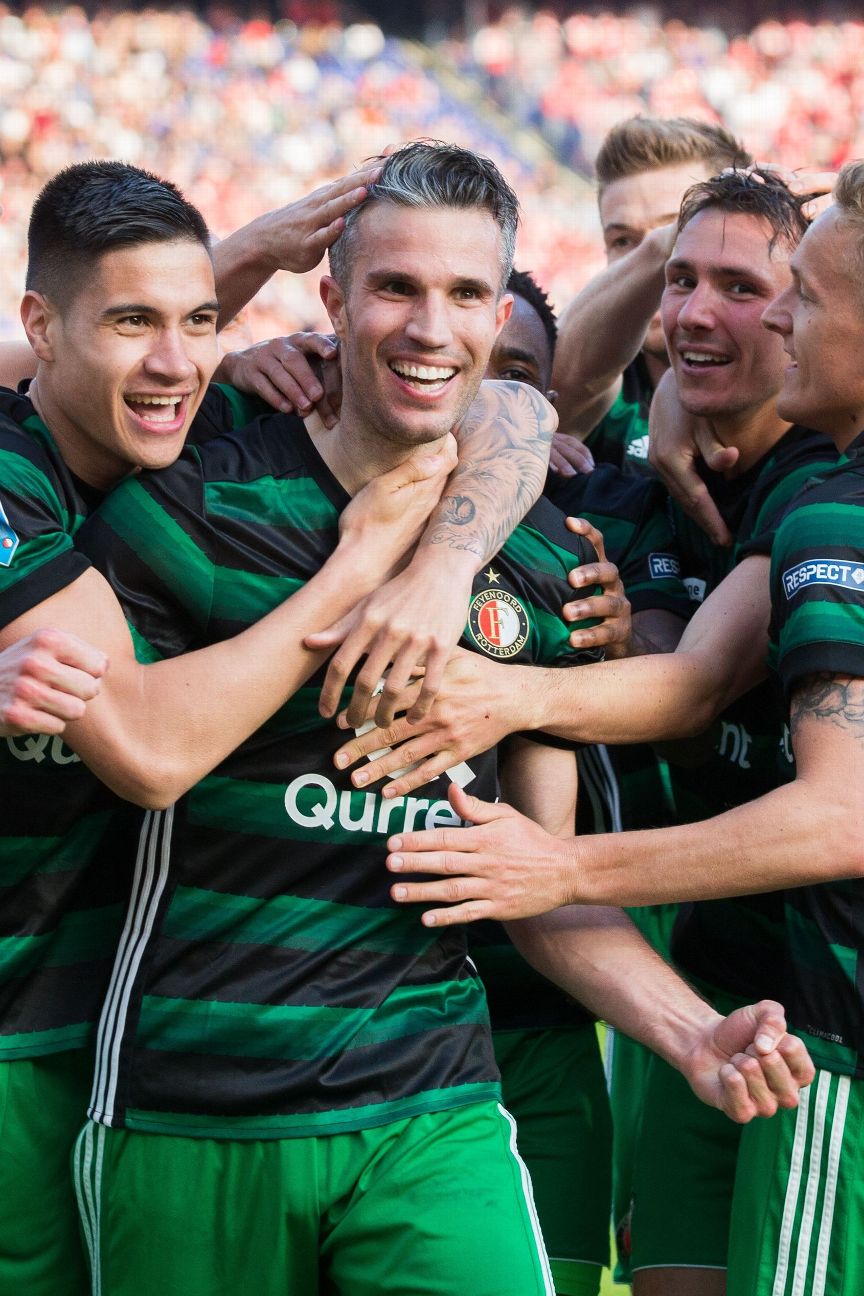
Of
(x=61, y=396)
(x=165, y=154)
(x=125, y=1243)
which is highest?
(x=165, y=154)

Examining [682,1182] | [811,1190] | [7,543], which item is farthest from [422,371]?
[682,1182]

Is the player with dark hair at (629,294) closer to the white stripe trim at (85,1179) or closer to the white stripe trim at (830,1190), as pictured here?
the white stripe trim at (830,1190)

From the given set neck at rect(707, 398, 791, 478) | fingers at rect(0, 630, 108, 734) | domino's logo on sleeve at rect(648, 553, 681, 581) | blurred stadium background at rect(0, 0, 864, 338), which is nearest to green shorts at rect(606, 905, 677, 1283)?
domino's logo on sleeve at rect(648, 553, 681, 581)

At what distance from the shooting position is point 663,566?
12.2ft

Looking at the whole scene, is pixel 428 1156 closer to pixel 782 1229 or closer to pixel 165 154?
pixel 782 1229

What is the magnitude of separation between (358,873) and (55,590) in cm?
70

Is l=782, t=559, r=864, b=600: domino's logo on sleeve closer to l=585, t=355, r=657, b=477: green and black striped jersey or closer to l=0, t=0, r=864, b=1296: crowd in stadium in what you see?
l=0, t=0, r=864, b=1296: crowd in stadium

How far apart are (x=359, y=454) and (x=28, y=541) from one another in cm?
65

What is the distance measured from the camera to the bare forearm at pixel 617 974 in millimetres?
2732

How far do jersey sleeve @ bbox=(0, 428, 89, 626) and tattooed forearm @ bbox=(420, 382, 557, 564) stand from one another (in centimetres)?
64

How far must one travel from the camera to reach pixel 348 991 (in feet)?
8.62

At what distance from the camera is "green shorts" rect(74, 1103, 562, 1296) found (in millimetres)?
2510

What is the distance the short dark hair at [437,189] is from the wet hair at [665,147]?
2.73m

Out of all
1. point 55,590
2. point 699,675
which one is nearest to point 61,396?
point 55,590
